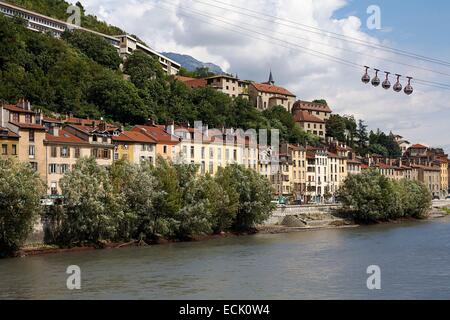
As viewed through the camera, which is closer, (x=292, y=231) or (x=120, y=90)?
(x=292, y=231)

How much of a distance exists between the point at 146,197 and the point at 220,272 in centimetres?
1673

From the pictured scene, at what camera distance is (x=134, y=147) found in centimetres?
6675

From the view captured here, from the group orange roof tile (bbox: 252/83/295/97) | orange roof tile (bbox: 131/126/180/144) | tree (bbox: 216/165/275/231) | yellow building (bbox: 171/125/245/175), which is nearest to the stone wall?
Answer: tree (bbox: 216/165/275/231)

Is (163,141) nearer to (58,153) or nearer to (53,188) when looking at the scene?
(58,153)

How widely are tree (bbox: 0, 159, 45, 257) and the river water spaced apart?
1868 millimetres

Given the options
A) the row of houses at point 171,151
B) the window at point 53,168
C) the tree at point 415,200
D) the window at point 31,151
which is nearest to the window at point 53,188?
the row of houses at point 171,151

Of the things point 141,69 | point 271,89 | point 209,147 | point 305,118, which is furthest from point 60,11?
point 209,147

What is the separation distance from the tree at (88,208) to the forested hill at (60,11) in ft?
281

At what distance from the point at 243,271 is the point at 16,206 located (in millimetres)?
16115

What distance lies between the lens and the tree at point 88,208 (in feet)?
156

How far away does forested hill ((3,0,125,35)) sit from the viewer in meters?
132
